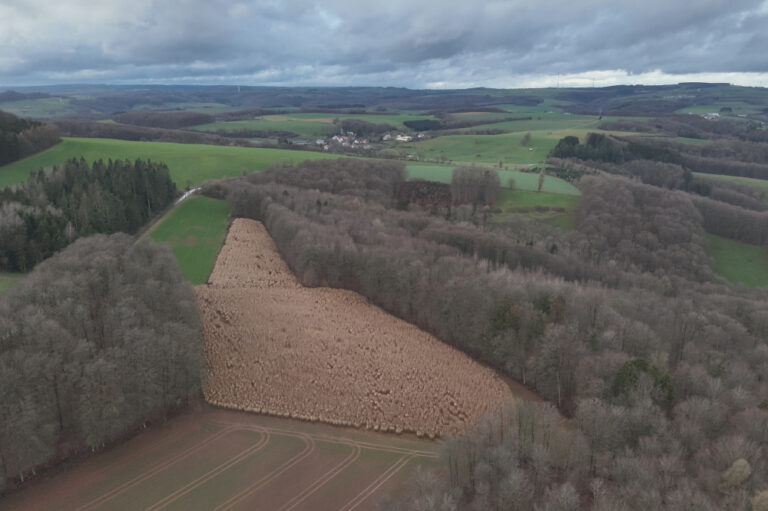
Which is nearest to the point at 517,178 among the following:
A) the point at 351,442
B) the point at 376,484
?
the point at 351,442

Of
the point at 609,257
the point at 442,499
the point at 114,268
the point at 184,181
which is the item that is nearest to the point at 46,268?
the point at 114,268

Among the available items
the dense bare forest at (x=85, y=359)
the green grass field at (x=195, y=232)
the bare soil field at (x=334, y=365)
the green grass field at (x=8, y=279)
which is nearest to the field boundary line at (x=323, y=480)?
the bare soil field at (x=334, y=365)

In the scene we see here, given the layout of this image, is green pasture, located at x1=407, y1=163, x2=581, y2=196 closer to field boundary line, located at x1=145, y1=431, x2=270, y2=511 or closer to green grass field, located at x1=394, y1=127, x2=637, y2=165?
green grass field, located at x1=394, y1=127, x2=637, y2=165

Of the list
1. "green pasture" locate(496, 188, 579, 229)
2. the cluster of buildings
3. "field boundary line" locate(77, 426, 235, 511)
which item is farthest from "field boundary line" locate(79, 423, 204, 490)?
the cluster of buildings

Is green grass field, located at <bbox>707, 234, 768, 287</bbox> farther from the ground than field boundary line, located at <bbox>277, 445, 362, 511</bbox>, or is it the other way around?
green grass field, located at <bbox>707, 234, 768, 287</bbox>

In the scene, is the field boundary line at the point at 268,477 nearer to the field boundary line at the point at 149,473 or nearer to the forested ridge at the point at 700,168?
the field boundary line at the point at 149,473

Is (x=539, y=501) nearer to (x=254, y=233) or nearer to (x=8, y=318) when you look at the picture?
(x=8, y=318)

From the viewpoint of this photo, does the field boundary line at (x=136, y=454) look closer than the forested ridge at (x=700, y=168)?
Yes
